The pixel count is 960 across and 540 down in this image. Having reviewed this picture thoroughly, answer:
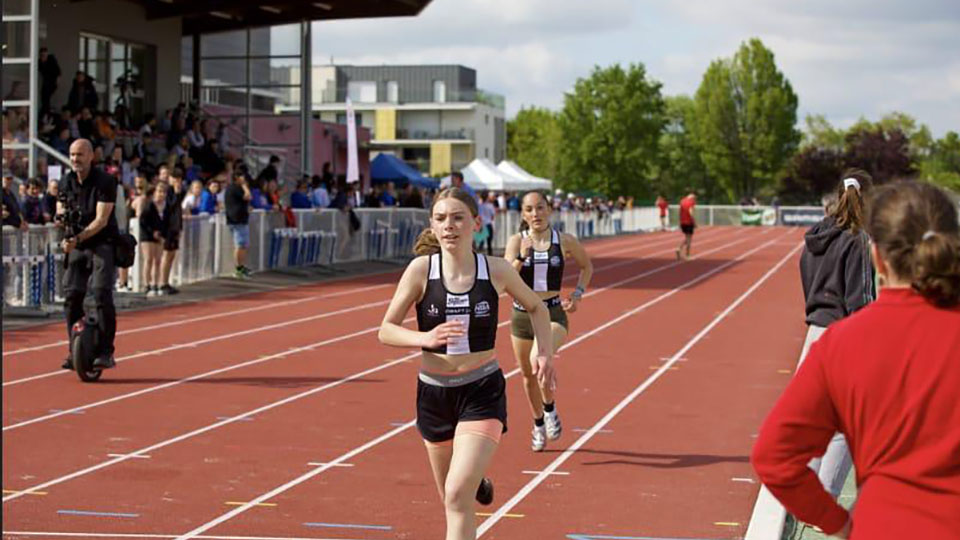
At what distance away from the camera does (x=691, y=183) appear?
391ft

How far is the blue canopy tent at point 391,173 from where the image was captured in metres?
51.3

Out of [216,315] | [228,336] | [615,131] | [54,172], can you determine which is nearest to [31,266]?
[216,315]

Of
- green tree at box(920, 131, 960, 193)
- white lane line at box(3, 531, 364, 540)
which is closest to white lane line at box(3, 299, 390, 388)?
white lane line at box(3, 531, 364, 540)

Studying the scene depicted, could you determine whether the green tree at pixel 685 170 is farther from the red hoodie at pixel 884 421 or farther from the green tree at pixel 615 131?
the red hoodie at pixel 884 421

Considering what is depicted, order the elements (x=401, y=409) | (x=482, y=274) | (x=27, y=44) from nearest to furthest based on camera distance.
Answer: (x=482, y=274) → (x=401, y=409) → (x=27, y=44)

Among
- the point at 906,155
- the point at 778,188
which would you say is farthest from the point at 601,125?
the point at 906,155

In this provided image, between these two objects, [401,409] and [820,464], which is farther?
[401,409]

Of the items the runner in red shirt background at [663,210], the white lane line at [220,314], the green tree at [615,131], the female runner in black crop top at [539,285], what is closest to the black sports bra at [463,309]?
the female runner in black crop top at [539,285]

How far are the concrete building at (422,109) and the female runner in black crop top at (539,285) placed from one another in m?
102

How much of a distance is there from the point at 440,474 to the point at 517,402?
6.19 metres

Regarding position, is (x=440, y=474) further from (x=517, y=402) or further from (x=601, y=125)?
(x=601, y=125)

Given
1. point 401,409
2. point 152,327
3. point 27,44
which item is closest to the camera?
point 401,409

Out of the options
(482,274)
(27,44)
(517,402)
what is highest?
(27,44)

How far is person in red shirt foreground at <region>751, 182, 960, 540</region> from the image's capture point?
308 cm
